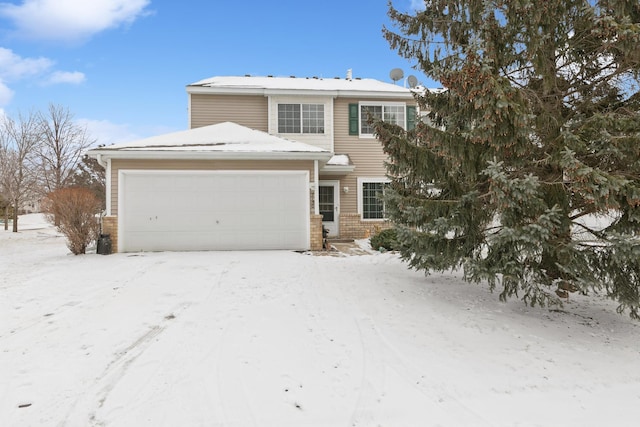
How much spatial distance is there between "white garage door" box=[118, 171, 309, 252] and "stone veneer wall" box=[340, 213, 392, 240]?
3220 mm

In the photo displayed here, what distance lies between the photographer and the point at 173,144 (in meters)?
9.87

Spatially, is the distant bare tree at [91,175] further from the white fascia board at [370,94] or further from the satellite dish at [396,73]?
the satellite dish at [396,73]

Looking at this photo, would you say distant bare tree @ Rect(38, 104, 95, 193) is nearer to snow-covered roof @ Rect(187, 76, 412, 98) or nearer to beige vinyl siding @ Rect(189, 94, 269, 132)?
snow-covered roof @ Rect(187, 76, 412, 98)

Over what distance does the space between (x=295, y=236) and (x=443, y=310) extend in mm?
5749

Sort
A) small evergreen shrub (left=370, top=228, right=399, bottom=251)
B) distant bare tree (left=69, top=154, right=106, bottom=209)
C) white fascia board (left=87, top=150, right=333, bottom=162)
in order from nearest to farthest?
1. white fascia board (left=87, top=150, right=333, bottom=162)
2. small evergreen shrub (left=370, top=228, right=399, bottom=251)
3. distant bare tree (left=69, top=154, right=106, bottom=209)

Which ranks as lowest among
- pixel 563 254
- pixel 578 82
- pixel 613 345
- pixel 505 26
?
pixel 613 345

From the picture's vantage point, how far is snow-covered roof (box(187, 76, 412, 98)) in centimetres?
1330

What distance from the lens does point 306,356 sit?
3.38m

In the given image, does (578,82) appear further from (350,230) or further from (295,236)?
(350,230)

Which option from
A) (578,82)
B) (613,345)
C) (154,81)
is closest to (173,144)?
(154,81)

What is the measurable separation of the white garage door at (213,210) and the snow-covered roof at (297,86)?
5.02 meters

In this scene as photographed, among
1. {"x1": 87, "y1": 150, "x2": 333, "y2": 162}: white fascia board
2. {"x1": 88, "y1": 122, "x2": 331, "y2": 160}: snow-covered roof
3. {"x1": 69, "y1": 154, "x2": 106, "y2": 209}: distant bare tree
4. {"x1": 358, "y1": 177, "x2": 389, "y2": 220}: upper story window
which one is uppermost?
{"x1": 69, "y1": 154, "x2": 106, "y2": 209}: distant bare tree

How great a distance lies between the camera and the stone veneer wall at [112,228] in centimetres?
935

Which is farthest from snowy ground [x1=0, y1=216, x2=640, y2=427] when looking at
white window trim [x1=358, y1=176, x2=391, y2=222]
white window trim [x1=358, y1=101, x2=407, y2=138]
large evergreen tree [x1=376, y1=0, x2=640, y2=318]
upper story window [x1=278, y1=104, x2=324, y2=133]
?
white window trim [x1=358, y1=101, x2=407, y2=138]
